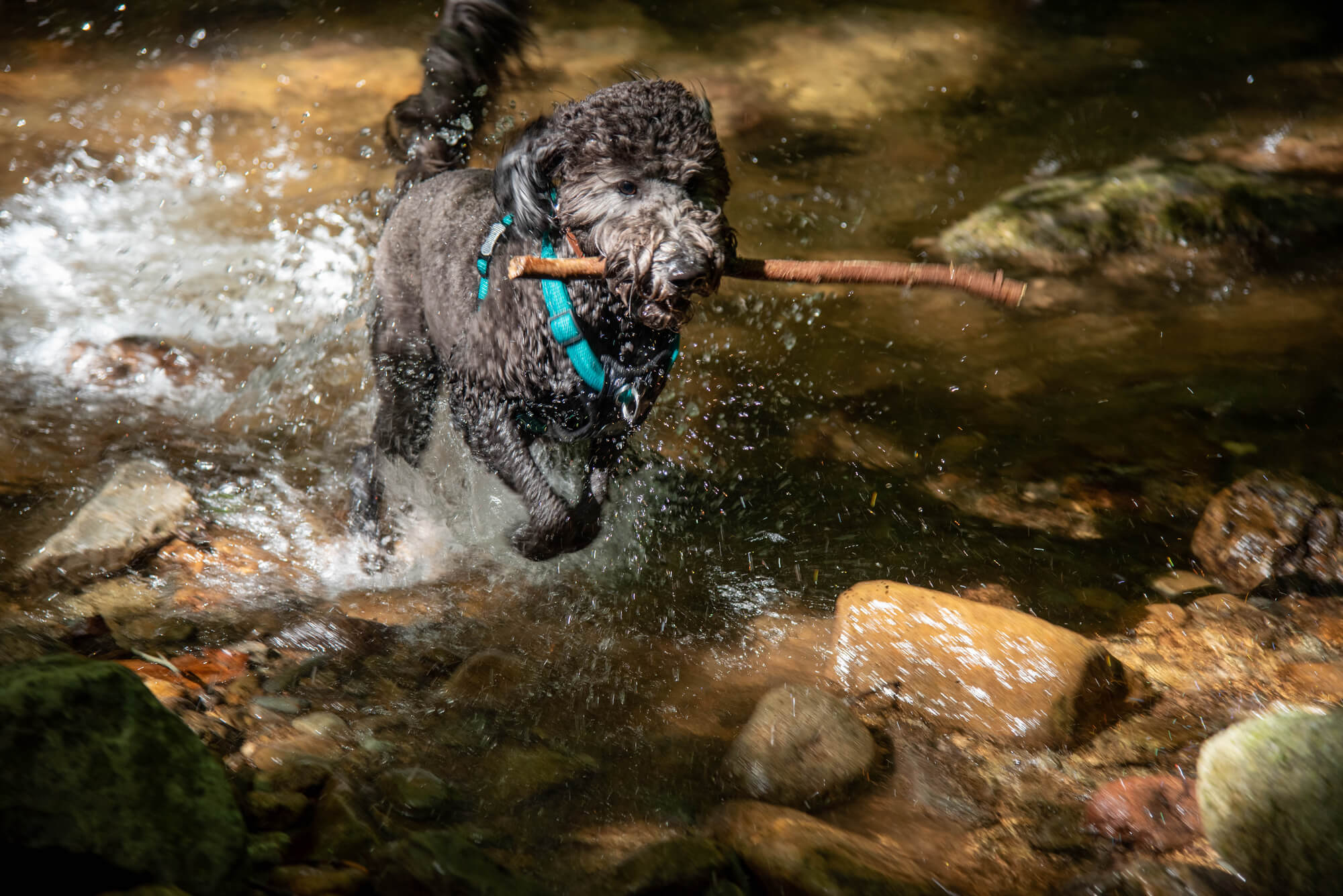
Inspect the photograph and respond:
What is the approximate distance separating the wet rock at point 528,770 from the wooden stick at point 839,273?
58.6 inches

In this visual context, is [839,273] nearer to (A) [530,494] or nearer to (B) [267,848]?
(A) [530,494]

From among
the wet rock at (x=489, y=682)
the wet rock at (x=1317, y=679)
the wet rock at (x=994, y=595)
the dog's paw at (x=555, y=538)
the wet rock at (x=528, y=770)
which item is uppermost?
the dog's paw at (x=555, y=538)

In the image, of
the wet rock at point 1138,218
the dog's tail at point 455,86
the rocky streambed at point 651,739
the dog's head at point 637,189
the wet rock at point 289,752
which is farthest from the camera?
the wet rock at point 1138,218

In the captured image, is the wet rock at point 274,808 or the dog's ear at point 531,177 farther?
the dog's ear at point 531,177

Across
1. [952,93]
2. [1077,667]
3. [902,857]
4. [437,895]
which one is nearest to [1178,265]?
[952,93]

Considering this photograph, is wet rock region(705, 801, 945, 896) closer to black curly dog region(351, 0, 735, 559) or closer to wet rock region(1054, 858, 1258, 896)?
wet rock region(1054, 858, 1258, 896)

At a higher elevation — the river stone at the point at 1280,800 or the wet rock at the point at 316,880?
the wet rock at the point at 316,880

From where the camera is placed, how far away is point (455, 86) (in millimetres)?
4117

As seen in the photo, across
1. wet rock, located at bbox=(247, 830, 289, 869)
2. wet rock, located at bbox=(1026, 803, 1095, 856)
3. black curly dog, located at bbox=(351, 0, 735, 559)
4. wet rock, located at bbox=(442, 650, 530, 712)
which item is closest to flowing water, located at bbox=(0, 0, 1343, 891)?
wet rock, located at bbox=(442, 650, 530, 712)

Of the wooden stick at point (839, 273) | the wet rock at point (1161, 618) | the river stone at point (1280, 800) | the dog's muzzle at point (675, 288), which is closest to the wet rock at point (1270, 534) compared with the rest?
the wet rock at point (1161, 618)

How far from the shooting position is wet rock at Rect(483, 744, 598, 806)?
7.70ft

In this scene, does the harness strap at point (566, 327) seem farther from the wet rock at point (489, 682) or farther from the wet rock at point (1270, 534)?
the wet rock at point (1270, 534)

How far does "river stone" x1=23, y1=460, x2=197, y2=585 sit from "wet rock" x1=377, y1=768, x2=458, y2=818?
1730 mm

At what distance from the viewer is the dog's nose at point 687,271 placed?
8.38 ft
